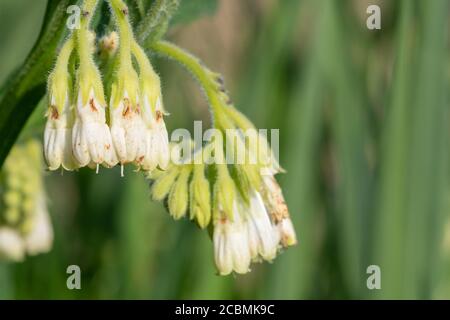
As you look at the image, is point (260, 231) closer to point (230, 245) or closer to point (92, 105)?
point (230, 245)

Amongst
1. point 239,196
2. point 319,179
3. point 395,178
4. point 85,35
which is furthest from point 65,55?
point 319,179

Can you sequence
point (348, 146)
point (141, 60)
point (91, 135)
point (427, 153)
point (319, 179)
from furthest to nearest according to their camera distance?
point (319, 179), point (348, 146), point (427, 153), point (141, 60), point (91, 135)

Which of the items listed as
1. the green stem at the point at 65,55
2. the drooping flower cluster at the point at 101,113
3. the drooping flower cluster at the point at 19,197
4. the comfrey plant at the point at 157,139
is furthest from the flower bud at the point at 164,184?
the drooping flower cluster at the point at 19,197

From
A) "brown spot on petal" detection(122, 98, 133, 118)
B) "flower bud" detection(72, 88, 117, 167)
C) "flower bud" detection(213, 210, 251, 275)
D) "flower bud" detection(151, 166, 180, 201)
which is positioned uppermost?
"brown spot on petal" detection(122, 98, 133, 118)

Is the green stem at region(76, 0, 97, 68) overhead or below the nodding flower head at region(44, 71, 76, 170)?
overhead

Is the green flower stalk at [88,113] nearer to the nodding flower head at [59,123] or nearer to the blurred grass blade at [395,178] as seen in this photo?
the nodding flower head at [59,123]

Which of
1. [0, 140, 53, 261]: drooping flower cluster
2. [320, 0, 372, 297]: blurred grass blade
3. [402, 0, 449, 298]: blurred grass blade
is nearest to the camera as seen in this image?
[0, 140, 53, 261]: drooping flower cluster

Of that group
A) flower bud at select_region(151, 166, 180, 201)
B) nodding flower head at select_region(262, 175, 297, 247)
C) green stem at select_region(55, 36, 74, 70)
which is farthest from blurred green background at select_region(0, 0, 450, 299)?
green stem at select_region(55, 36, 74, 70)

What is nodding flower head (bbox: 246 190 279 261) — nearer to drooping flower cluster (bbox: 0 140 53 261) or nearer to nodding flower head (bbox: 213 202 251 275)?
nodding flower head (bbox: 213 202 251 275)
